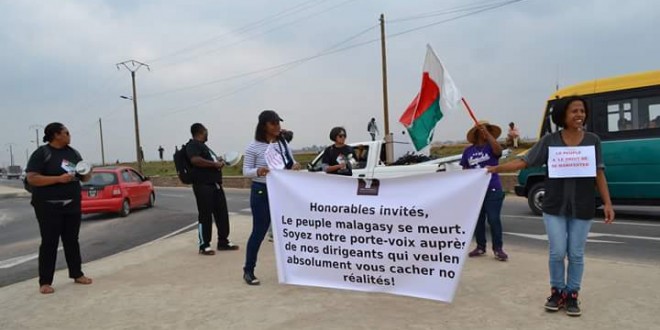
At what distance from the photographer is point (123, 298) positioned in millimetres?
4930

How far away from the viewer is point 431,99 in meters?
5.75

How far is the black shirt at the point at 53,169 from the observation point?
5273mm

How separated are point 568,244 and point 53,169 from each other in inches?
194

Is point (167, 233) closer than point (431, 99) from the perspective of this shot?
No

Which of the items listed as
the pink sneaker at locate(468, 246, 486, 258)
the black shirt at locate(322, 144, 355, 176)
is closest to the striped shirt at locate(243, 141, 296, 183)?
the black shirt at locate(322, 144, 355, 176)

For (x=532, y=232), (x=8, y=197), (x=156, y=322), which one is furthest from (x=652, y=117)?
(x=8, y=197)

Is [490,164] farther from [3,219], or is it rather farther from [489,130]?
[3,219]

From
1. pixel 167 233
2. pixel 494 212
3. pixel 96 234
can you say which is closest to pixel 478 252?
pixel 494 212

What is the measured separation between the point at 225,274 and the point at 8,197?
1081 inches

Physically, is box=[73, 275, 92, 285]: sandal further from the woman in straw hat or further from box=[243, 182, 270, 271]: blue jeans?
the woman in straw hat

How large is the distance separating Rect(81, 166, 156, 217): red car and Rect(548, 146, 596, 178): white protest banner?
11.9 m

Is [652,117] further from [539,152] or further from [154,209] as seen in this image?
[154,209]

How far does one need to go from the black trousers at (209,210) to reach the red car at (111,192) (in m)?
7.14

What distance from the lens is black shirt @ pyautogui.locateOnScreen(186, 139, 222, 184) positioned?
7.15 meters
